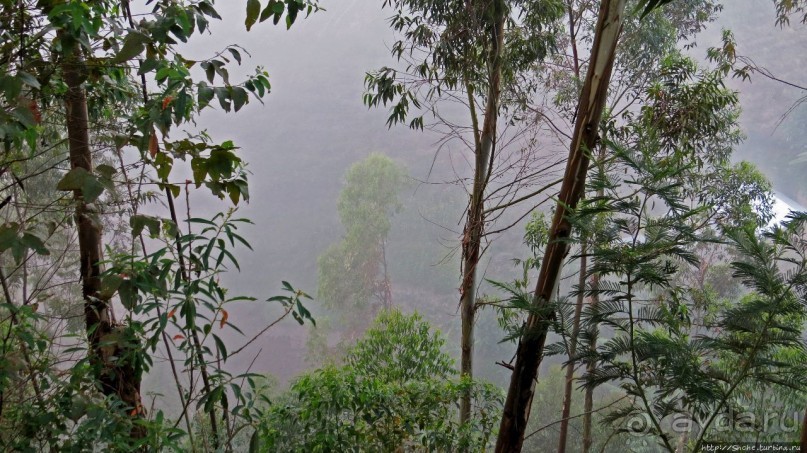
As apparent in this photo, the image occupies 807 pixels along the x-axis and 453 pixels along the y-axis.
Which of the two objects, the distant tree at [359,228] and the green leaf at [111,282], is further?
the distant tree at [359,228]

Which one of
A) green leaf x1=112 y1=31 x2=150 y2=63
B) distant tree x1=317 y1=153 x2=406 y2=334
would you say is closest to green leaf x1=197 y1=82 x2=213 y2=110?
green leaf x1=112 y1=31 x2=150 y2=63

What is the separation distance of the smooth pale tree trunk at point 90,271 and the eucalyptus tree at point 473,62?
184cm

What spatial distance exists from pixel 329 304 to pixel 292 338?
5.66 metres

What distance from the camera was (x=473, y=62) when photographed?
335 cm

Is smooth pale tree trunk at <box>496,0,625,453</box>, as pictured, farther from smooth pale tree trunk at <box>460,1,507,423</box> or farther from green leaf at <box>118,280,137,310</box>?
smooth pale tree trunk at <box>460,1,507,423</box>

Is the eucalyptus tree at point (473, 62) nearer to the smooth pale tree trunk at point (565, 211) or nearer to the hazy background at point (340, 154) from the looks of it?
the smooth pale tree trunk at point (565, 211)

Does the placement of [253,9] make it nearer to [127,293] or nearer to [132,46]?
[132,46]

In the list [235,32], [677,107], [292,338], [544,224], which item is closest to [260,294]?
[292,338]

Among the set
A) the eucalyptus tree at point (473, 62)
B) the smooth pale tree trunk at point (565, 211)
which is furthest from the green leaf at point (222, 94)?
the eucalyptus tree at point (473, 62)

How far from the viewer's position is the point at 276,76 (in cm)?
2739

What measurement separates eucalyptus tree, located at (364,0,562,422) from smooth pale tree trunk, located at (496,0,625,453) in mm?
1713

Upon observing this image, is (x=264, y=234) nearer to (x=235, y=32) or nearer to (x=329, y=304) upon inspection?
(x=329, y=304)

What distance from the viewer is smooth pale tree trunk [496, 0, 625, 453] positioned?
4.31ft

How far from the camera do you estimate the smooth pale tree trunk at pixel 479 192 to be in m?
3.14
